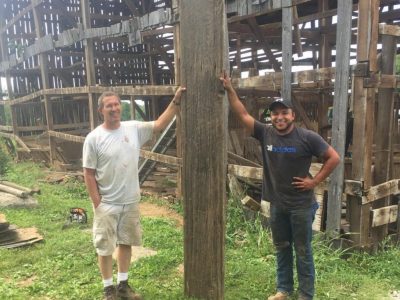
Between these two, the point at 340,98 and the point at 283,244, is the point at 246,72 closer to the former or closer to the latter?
the point at 340,98

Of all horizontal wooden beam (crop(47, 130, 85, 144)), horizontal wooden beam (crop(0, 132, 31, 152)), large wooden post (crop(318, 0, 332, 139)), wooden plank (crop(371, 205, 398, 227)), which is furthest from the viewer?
horizontal wooden beam (crop(0, 132, 31, 152))

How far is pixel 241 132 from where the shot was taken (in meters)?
9.42

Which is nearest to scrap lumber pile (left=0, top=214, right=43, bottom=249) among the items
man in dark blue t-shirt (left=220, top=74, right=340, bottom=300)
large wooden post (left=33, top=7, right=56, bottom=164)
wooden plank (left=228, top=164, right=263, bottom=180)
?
wooden plank (left=228, top=164, right=263, bottom=180)

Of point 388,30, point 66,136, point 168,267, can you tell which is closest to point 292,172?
point 168,267

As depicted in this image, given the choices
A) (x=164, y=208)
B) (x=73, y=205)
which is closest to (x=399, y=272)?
(x=164, y=208)

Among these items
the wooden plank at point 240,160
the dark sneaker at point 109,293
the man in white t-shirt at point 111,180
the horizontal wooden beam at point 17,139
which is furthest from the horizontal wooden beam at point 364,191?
the horizontal wooden beam at point 17,139

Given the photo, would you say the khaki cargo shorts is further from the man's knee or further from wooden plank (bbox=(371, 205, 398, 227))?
wooden plank (bbox=(371, 205, 398, 227))

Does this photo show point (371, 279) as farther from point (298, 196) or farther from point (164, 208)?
point (164, 208)

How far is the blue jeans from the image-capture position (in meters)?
3.13

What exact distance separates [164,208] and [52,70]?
290 inches

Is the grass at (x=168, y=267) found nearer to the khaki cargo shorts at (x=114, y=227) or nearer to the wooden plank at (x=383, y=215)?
the wooden plank at (x=383, y=215)

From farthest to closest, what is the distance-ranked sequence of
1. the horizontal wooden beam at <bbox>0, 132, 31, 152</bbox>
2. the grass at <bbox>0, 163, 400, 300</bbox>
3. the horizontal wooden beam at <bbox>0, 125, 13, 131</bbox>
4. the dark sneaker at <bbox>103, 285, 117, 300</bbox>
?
the horizontal wooden beam at <bbox>0, 125, 13, 131</bbox> → the horizontal wooden beam at <bbox>0, 132, 31, 152</bbox> → the grass at <bbox>0, 163, 400, 300</bbox> → the dark sneaker at <bbox>103, 285, 117, 300</bbox>

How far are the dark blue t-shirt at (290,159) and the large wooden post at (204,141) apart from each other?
523mm

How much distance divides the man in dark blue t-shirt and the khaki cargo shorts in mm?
1184
